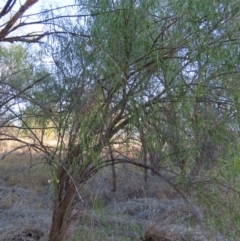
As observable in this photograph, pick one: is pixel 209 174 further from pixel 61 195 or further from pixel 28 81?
pixel 28 81

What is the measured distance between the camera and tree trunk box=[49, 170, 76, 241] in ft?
16.4

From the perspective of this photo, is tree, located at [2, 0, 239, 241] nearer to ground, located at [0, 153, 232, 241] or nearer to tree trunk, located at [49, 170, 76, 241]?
tree trunk, located at [49, 170, 76, 241]

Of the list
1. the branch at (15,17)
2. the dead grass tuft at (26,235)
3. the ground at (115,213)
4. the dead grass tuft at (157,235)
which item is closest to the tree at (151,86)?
the branch at (15,17)

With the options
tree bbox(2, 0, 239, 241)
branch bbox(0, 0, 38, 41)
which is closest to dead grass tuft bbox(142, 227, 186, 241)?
tree bbox(2, 0, 239, 241)

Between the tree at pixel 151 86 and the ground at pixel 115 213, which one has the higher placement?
the tree at pixel 151 86

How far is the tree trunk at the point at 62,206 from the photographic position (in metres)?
5.01

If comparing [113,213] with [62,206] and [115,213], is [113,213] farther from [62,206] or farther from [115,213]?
[62,206]

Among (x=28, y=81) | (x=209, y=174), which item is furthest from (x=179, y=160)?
(x=28, y=81)

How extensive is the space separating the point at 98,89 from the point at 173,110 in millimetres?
691

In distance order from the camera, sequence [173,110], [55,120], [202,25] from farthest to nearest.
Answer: [55,120] → [173,110] → [202,25]

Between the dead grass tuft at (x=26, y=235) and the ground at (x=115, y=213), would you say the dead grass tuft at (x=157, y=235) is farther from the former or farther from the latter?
the dead grass tuft at (x=26, y=235)

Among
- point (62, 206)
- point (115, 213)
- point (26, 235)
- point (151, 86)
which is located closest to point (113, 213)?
point (115, 213)

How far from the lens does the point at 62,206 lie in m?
5.26

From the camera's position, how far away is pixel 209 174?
180 inches
